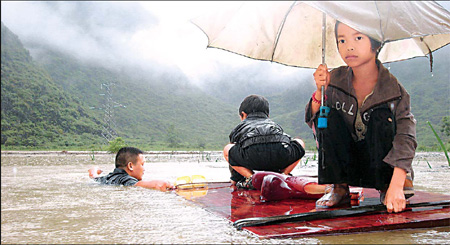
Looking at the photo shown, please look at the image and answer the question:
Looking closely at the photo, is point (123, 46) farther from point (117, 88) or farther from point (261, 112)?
point (261, 112)

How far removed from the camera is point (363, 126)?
195 cm

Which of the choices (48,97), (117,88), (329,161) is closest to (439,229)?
(329,161)

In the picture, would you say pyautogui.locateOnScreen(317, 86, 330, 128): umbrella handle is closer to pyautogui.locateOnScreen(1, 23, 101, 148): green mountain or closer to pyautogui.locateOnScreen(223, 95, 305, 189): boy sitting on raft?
pyautogui.locateOnScreen(223, 95, 305, 189): boy sitting on raft

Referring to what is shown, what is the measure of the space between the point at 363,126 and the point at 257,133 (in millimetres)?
969

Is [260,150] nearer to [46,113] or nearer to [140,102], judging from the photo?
[46,113]

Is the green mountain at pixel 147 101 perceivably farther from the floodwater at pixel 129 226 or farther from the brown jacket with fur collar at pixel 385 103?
the brown jacket with fur collar at pixel 385 103

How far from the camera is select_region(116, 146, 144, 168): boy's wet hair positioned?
3.59 m

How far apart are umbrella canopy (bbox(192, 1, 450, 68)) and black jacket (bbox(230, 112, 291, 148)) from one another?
0.66 metres

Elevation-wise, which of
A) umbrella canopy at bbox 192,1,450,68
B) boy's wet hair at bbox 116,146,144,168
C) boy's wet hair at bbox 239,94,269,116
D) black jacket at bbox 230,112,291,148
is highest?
umbrella canopy at bbox 192,1,450,68

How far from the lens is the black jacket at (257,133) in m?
2.75

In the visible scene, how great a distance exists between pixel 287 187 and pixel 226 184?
102 centimetres

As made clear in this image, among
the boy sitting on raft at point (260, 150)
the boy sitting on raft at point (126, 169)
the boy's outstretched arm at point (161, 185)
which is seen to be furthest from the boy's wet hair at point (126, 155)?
the boy sitting on raft at point (260, 150)

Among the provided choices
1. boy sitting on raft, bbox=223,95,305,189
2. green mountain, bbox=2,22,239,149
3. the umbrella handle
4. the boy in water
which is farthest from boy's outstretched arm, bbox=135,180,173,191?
green mountain, bbox=2,22,239,149

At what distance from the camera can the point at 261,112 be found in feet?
10.2
